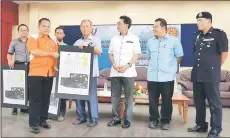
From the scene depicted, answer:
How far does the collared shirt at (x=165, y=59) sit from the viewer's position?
326cm

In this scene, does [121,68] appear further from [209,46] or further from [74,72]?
[209,46]

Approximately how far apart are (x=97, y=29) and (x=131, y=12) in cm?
98

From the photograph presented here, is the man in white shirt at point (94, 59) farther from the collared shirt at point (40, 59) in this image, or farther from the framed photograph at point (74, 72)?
the collared shirt at point (40, 59)

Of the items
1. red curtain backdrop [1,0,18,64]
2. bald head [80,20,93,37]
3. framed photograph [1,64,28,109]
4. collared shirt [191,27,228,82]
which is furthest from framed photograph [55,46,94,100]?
red curtain backdrop [1,0,18,64]

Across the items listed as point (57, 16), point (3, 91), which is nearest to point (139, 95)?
point (3, 91)

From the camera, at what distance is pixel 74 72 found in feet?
10.7

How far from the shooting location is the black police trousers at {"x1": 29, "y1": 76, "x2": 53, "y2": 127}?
3.03 m

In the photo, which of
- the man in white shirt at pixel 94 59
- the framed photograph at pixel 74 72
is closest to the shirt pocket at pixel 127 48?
the man in white shirt at pixel 94 59

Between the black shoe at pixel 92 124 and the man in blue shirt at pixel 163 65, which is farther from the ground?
the man in blue shirt at pixel 163 65

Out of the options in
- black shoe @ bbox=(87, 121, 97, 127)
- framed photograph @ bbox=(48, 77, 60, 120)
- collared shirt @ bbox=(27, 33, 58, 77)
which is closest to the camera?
collared shirt @ bbox=(27, 33, 58, 77)

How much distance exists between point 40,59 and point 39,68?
0.35 feet

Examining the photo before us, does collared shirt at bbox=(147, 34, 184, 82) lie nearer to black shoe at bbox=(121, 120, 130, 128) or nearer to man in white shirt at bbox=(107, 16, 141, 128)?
man in white shirt at bbox=(107, 16, 141, 128)

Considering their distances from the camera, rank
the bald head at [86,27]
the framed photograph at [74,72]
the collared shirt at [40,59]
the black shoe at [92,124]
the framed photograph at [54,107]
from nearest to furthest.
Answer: the collared shirt at [40,59] < the framed photograph at [74,72] < the bald head at [86,27] < the black shoe at [92,124] < the framed photograph at [54,107]

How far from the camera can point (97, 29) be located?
21.9ft
